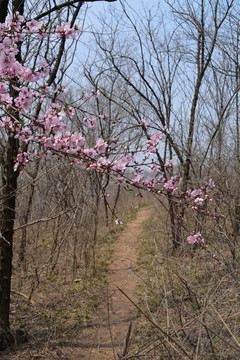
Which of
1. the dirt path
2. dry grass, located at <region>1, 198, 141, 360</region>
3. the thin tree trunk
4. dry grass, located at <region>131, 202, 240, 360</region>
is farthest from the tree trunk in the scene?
dry grass, located at <region>131, 202, 240, 360</region>

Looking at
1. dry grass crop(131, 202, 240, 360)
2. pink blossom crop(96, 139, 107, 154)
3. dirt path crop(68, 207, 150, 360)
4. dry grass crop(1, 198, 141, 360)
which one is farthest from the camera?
dry grass crop(1, 198, 141, 360)

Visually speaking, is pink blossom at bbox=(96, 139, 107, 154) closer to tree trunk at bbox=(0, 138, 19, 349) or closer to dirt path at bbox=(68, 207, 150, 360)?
dirt path at bbox=(68, 207, 150, 360)

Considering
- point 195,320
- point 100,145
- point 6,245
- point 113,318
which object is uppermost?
point 100,145

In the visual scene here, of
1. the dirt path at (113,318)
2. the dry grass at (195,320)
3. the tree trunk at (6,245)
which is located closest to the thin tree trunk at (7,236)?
the tree trunk at (6,245)

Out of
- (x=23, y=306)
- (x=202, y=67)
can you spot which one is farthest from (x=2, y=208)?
(x=202, y=67)

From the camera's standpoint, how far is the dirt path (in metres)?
3.46

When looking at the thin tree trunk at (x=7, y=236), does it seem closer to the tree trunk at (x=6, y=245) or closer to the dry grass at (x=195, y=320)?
the tree trunk at (x=6, y=245)

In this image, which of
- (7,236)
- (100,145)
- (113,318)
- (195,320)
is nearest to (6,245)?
(7,236)

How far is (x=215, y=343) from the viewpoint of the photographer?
112 inches

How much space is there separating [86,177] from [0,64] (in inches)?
139

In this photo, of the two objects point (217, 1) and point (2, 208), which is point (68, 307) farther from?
point (217, 1)

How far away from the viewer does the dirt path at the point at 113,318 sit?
3457mm

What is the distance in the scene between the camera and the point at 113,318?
4.41m

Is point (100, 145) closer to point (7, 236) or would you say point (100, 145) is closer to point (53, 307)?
point (7, 236)
